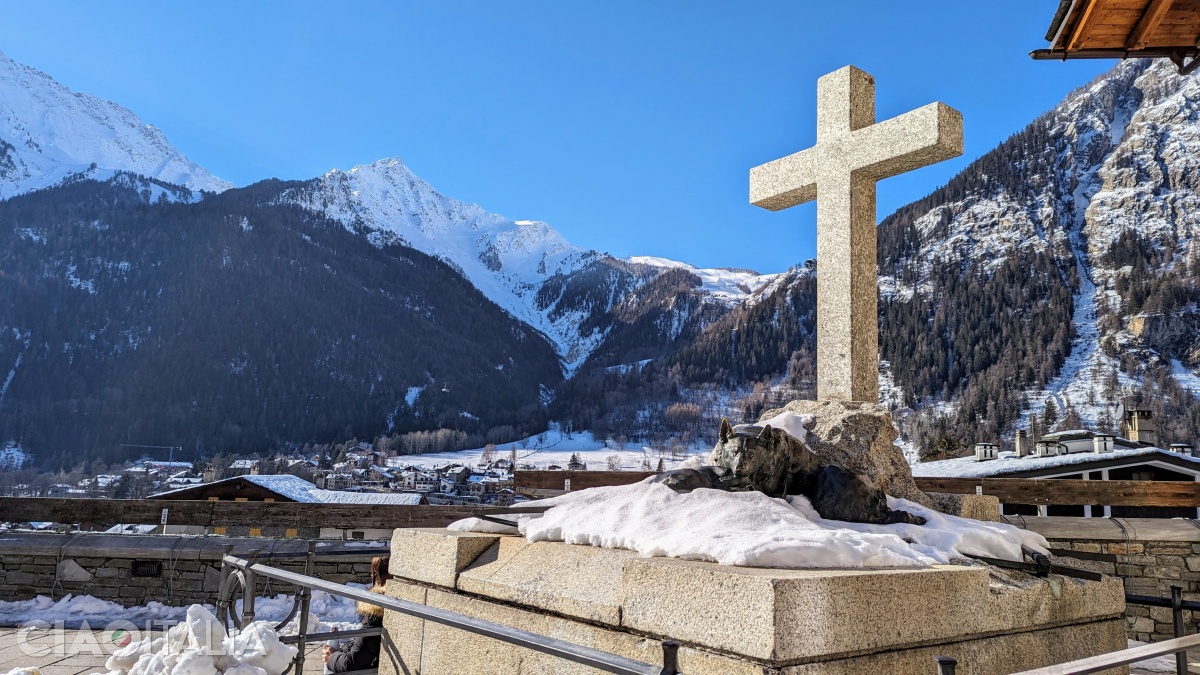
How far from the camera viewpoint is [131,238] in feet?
461

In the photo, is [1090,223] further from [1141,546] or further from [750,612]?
[750,612]

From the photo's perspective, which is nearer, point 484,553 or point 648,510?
point 648,510

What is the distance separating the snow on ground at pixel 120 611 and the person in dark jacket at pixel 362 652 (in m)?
2.73

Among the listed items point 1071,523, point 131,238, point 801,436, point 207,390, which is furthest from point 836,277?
point 131,238

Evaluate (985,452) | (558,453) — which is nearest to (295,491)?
(985,452)

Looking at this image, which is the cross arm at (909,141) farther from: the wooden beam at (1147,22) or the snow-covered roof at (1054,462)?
the snow-covered roof at (1054,462)

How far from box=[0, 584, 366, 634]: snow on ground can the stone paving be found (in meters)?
0.38

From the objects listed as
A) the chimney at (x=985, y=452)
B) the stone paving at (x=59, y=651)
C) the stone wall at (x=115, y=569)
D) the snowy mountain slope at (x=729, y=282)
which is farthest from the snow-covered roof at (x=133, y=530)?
the snowy mountain slope at (x=729, y=282)

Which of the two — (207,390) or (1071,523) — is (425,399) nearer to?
(207,390)

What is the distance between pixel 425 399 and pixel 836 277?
12258 cm

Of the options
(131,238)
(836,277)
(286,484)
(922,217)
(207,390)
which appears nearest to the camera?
(836,277)

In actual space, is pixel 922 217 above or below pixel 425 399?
above

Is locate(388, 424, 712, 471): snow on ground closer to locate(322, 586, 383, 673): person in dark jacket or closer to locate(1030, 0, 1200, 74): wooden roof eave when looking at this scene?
locate(322, 586, 383, 673): person in dark jacket

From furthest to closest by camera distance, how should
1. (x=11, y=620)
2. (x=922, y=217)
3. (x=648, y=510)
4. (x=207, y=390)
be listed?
(x=922, y=217), (x=207, y=390), (x=11, y=620), (x=648, y=510)
